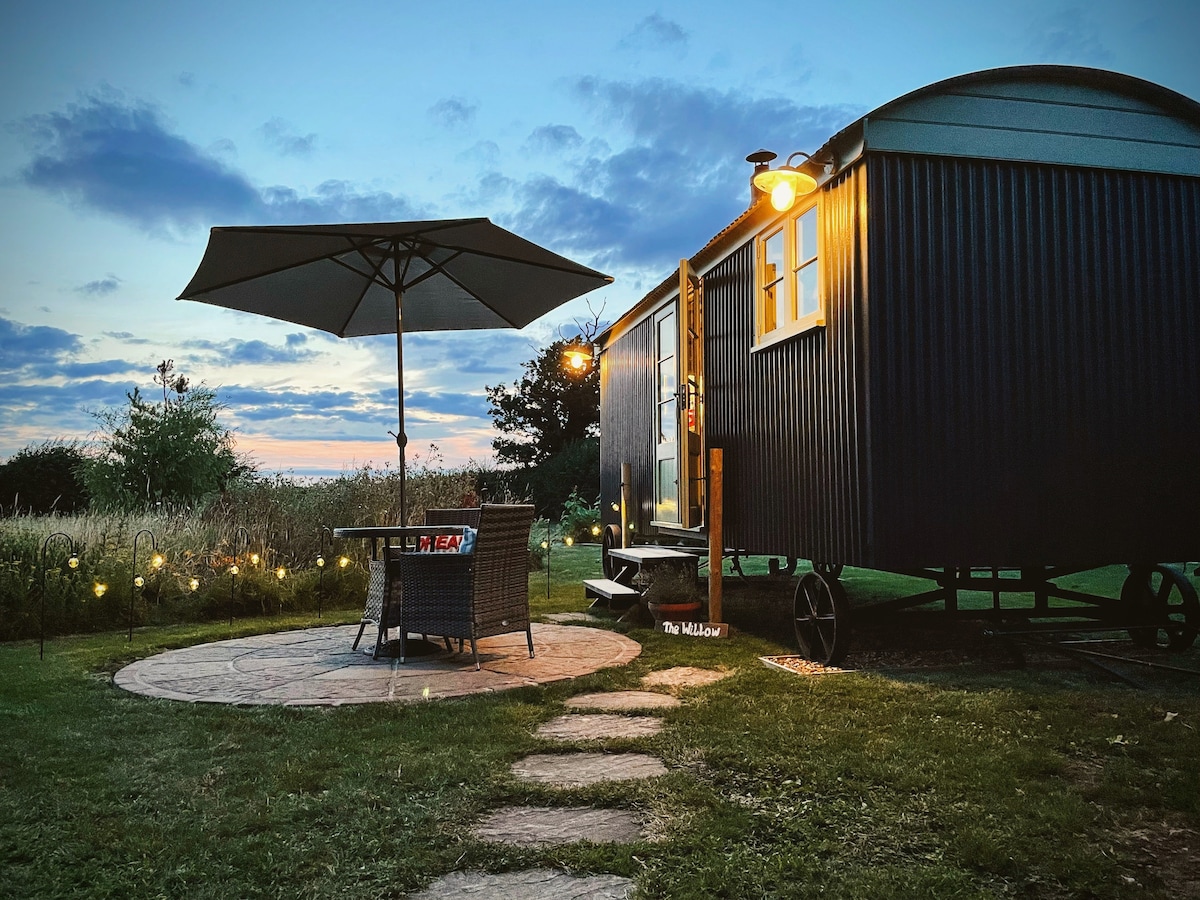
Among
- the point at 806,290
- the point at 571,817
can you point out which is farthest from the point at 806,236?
the point at 571,817

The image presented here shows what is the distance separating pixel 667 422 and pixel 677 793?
634cm

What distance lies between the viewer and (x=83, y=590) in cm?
669

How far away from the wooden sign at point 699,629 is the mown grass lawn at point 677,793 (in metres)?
1.78

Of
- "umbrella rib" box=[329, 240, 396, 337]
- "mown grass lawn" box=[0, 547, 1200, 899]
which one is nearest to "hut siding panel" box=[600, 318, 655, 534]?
"umbrella rib" box=[329, 240, 396, 337]

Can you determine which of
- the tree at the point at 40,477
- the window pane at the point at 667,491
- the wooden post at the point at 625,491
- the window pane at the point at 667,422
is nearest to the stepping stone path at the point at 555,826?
the window pane at the point at 667,491

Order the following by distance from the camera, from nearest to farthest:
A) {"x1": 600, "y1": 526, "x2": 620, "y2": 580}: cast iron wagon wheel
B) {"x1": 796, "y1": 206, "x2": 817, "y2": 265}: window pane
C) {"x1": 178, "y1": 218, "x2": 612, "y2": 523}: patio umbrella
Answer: {"x1": 178, "y1": 218, "x2": 612, "y2": 523}: patio umbrella
{"x1": 796, "y1": 206, "x2": 817, "y2": 265}: window pane
{"x1": 600, "y1": 526, "x2": 620, "y2": 580}: cast iron wagon wheel

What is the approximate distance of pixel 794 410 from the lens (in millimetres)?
5922

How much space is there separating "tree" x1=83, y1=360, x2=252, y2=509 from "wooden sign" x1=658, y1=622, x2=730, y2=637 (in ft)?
29.8

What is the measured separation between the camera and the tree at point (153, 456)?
13383mm

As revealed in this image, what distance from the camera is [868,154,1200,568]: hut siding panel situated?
4871 millimetres

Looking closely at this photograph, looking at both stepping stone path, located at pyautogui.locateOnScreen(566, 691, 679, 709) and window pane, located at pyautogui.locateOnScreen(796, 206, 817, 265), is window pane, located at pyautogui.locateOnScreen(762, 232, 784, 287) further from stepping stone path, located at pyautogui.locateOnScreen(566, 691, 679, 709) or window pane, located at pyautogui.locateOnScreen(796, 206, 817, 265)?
stepping stone path, located at pyautogui.locateOnScreen(566, 691, 679, 709)

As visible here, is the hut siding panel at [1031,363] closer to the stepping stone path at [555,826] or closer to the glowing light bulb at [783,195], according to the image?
the glowing light bulb at [783,195]

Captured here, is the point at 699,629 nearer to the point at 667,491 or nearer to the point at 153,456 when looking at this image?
the point at 667,491

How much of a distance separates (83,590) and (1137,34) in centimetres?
1159
